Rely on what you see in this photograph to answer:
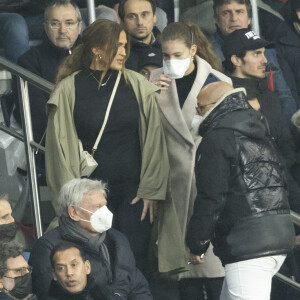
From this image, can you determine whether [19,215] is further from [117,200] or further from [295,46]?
[295,46]

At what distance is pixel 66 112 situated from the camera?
6.96 meters

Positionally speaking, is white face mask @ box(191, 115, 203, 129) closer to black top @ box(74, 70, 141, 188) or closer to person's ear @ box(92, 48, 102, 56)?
black top @ box(74, 70, 141, 188)

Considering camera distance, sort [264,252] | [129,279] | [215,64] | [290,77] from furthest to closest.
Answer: [290,77]
[215,64]
[129,279]
[264,252]

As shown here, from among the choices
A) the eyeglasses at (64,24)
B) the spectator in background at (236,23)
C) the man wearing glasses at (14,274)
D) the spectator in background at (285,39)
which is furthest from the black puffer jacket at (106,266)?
the spectator in background at (285,39)

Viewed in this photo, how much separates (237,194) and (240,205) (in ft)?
0.20

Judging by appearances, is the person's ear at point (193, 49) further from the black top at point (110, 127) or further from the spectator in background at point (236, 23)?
the spectator in background at point (236, 23)

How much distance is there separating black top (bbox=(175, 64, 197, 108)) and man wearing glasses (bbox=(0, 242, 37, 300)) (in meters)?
1.59

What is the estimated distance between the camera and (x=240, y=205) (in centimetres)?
635

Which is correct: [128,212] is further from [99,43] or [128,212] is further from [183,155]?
[99,43]

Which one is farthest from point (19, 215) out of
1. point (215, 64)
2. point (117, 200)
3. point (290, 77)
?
point (290, 77)

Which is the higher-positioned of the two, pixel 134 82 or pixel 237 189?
pixel 134 82

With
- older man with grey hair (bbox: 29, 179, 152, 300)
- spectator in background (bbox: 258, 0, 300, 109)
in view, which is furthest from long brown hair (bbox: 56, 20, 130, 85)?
spectator in background (bbox: 258, 0, 300, 109)

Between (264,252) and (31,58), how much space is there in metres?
2.54

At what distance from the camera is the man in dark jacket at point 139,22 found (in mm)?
8091
